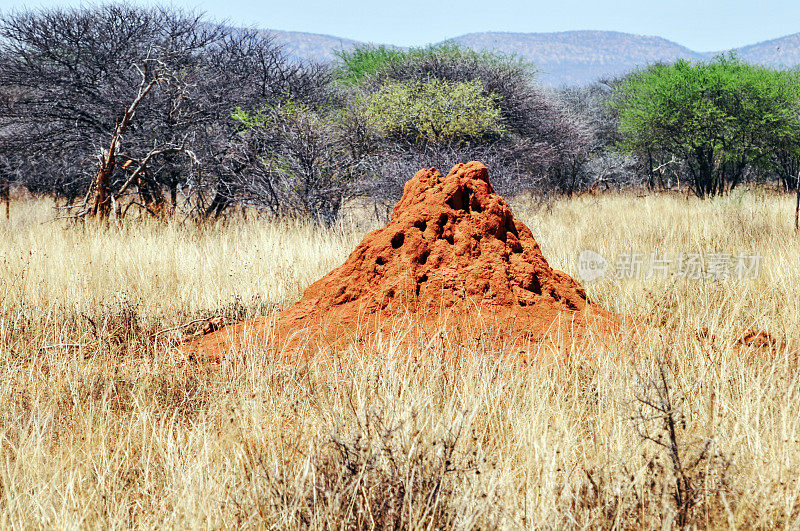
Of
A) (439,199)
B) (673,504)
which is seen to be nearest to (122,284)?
(439,199)

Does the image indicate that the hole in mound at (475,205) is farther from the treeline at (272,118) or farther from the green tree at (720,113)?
the green tree at (720,113)

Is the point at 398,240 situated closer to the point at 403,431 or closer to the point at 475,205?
the point at 475,205

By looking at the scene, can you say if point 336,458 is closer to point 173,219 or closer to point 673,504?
point 673,504

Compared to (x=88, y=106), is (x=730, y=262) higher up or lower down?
lower down

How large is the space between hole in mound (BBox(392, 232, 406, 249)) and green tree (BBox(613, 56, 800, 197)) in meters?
16.3

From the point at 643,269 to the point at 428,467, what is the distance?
198 inches

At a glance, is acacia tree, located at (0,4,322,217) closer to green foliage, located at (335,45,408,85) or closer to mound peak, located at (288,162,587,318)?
green foliage, located at (335,45,408,85)

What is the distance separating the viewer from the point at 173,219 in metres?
10.2

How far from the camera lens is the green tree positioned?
18.5 metres

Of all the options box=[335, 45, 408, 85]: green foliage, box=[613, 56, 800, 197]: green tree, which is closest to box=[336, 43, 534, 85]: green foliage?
box=[335, 45, 408, 85]: green foliage

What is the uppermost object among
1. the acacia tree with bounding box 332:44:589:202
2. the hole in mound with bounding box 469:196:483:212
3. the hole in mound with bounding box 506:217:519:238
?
the acacia tree with bounding box 332:44:589:202

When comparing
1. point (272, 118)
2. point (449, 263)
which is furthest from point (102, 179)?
point (449, 263)

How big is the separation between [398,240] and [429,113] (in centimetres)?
950

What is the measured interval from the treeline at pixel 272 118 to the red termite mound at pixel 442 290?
5201mm
